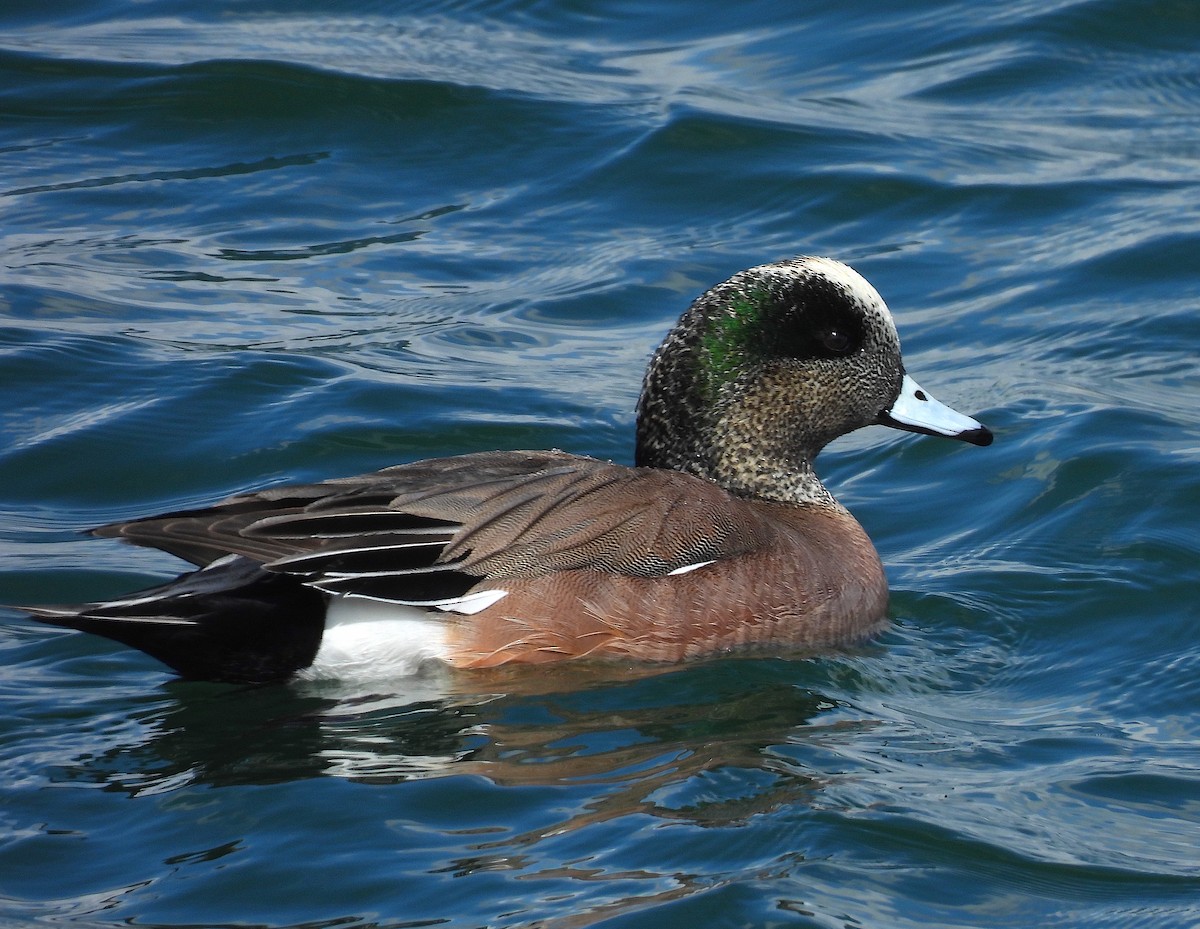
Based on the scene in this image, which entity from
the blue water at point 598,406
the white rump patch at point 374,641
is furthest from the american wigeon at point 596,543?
the blue water at point 598,406

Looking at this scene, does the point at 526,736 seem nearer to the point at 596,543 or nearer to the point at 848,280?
the point at 596,543

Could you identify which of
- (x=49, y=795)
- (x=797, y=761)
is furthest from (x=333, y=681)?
(x=797, y=761)

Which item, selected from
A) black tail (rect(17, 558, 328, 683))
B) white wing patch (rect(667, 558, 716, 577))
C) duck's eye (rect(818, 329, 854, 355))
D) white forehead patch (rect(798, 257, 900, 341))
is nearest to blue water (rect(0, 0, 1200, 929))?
black tail (rect(17, 558, 328, 683))

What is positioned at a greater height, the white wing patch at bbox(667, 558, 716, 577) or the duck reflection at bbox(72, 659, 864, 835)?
the white wing patch at bbox(667, 558, 716, 577)

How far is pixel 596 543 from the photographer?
477 cm

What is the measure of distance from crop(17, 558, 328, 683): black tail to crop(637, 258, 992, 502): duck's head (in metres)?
1.48

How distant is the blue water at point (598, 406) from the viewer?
3.94 m

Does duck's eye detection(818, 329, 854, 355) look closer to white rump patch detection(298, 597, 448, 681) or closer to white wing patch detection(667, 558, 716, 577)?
white wing patch detection(667, 558, 716, 577)

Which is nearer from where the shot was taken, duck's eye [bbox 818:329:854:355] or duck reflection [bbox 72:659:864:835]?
duck reflection [bbox 72:659:864:835]

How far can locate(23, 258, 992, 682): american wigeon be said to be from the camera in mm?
4449

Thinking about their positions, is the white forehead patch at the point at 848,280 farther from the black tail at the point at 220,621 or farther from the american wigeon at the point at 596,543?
the black tail at the point at 220,621

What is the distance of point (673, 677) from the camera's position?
15.7 ft

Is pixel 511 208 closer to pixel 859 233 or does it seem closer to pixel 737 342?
pixel 859 233

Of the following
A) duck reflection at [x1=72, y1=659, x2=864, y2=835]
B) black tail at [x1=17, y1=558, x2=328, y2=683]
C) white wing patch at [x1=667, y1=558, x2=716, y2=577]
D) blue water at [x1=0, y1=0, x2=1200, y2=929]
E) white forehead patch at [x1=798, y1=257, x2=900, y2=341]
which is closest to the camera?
blue water at [x1=0, y1=0, x2=1200, y2=929]
